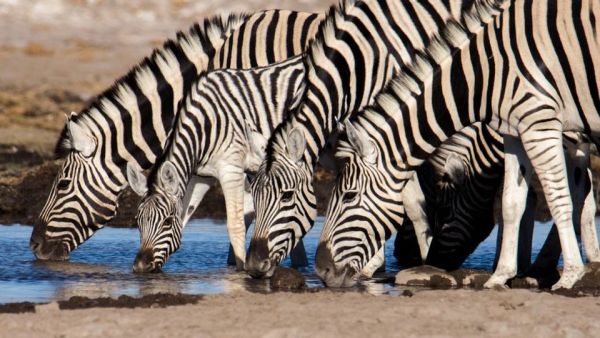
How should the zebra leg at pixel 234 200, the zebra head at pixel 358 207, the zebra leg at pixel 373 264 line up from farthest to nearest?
the zebra leg at pixel 234 200
the zebra leg at pixel 373 264
the zebra head at pixel 358 207

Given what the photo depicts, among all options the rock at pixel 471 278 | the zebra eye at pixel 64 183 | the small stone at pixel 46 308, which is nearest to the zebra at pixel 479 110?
the rock at pixel 471 278

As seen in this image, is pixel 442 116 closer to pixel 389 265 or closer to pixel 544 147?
pixel 544 147

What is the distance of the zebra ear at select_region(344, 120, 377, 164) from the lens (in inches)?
382

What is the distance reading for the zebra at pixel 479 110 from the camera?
937cm

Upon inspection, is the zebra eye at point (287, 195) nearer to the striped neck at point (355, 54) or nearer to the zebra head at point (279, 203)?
the zebra head at point (279, 203)

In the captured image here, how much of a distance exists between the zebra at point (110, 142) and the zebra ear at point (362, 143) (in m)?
2.65

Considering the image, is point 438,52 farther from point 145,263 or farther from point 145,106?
A: point 145,106

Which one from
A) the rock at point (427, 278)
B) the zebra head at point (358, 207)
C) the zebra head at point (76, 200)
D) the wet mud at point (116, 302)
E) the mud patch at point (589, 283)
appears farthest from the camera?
the zebra head at point (76, 200)

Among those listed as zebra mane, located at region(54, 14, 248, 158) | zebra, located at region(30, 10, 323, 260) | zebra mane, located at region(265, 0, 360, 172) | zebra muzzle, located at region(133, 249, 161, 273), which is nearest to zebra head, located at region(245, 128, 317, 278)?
zebra mane, located at region(265, 0, 360, 172)

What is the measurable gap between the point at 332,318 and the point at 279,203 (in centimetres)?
251

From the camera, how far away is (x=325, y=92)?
435 inches

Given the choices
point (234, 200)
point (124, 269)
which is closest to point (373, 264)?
point (234, 200)

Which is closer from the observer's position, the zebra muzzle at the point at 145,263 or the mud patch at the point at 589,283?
the mud patch at the point at 589,283

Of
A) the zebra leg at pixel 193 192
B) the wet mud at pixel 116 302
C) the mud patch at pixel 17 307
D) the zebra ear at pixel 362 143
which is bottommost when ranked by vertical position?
the mud patch at pixel 17 307
